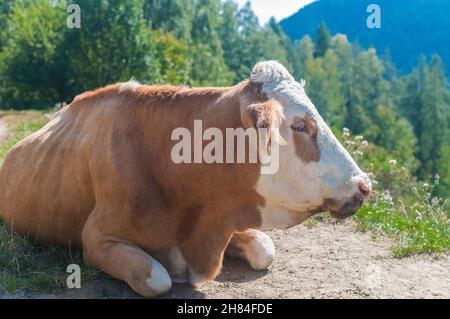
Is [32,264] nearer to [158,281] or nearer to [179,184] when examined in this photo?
[158,281]

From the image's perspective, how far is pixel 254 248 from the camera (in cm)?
521

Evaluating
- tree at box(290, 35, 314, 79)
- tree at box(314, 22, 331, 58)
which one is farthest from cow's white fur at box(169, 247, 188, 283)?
tree at box(314, 22, 331, 58)

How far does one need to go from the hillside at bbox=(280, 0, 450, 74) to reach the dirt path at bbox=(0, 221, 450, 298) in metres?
64.0

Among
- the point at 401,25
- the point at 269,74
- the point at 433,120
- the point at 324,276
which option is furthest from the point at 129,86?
the point at 401,25

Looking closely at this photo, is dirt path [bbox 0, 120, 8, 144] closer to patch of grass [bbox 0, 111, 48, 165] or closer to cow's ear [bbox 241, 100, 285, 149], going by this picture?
patch of grass [bbox 0, 111, 48, 165]

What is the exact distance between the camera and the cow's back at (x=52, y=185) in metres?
5.00

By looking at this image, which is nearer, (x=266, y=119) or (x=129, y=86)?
(x=266, y=119)

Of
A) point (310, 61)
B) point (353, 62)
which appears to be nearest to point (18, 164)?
point (310, 61)

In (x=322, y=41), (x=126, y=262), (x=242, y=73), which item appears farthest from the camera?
(x=322, y=41)

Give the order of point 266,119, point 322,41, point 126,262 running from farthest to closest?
point 322,41 → point 126,262 → point 266,119

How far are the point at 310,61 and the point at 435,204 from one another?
207 ft

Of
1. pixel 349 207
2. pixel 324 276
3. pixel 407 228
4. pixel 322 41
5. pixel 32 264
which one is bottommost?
pixel 324 276

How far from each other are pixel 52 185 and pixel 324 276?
8.30 feet
